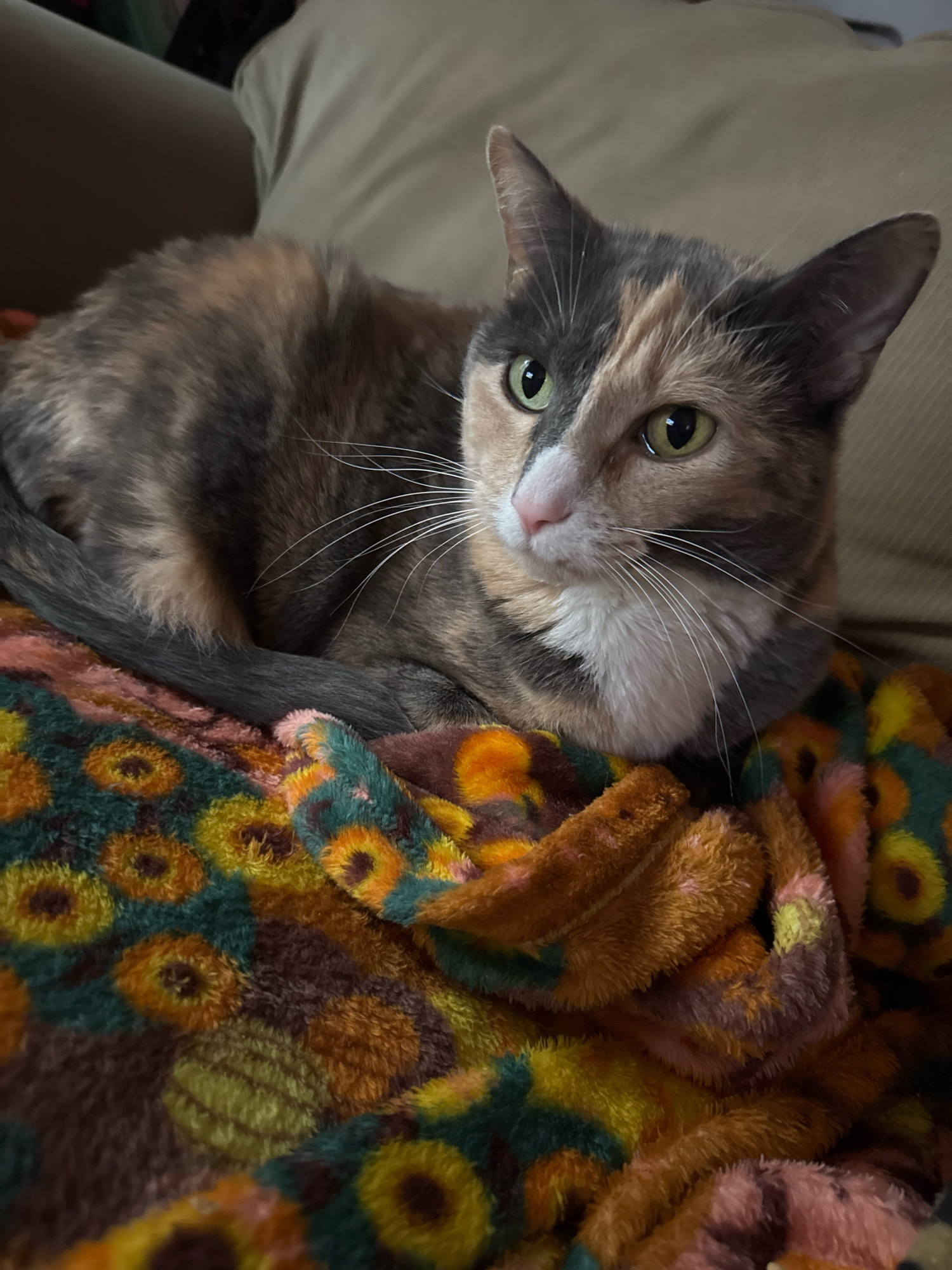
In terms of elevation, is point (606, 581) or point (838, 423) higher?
point (838, 423)

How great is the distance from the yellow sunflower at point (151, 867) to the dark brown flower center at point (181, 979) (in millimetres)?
62

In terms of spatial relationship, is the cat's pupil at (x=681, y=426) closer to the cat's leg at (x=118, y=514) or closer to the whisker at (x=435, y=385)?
the whisker at (x=435, y=385)

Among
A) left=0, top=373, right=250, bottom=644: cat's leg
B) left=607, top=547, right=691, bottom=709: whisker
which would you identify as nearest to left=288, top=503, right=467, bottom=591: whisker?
left=0, top=373, right=250, bottom=644: cat's leg

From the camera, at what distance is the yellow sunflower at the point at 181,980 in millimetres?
529

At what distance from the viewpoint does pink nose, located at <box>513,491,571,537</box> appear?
0.68 metres

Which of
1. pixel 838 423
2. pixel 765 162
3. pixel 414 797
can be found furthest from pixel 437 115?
pixel 414 797

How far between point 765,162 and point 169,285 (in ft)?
2.68

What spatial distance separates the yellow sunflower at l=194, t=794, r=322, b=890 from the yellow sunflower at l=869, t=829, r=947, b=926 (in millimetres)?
560

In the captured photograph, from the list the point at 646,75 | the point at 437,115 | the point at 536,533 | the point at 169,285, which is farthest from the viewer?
the point at 437,115

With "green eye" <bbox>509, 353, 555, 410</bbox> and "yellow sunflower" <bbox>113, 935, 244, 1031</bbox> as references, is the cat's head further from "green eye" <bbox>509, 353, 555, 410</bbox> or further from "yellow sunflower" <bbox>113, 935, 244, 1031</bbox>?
"yellow sunflower" <bbox>113, 935, 244, 1031</bbox>

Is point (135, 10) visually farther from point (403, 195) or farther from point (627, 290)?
point (627, 290)

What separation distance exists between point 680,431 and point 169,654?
59 centimetres

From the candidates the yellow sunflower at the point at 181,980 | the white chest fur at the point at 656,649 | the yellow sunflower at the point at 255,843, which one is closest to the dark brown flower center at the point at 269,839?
the yellow sunflower at the point at 255,843

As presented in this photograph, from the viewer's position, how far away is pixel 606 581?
75cm
